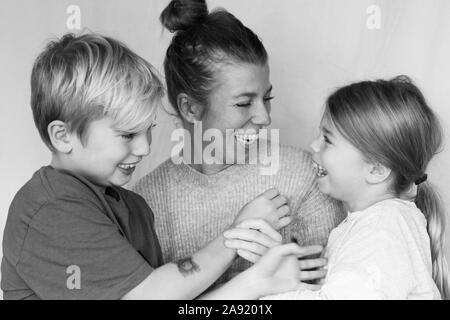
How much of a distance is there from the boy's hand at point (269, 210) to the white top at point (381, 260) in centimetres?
13

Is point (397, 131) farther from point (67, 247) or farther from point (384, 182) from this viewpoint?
point (67, 247)

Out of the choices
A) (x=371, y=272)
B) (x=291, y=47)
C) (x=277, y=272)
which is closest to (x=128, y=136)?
(x=277, y=272)

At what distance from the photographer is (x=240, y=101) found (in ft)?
5.17

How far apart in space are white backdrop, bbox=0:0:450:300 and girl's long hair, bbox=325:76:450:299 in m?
0.48

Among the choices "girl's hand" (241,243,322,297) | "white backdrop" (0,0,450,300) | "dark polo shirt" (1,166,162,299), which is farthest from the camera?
"white backdrop" (0,0,450,300)

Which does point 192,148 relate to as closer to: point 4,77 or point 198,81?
point 198,81

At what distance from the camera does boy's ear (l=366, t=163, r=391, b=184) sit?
147 cm

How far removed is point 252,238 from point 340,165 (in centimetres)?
26

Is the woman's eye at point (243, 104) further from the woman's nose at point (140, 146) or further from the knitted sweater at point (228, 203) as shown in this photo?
the woman's nose at point (140, 146)

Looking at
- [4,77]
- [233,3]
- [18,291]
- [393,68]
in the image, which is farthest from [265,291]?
[4,77]

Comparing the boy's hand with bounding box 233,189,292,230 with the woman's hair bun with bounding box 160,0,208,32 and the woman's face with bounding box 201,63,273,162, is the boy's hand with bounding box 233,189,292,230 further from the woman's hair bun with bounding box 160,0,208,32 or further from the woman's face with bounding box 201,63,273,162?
the woman's hair bun with bounding box 160,0,208,32

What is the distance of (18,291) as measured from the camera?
1310 millimetres

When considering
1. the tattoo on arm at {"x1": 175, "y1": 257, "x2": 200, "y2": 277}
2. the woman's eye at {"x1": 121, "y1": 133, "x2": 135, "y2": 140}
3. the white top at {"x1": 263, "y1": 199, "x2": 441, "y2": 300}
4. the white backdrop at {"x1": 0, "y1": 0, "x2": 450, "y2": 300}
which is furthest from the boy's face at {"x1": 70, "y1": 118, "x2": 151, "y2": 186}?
the white backdrop at {"x1": 0, "y1": 0, "x2": 450, "y2": 300}

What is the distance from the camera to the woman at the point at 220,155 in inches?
62.6
